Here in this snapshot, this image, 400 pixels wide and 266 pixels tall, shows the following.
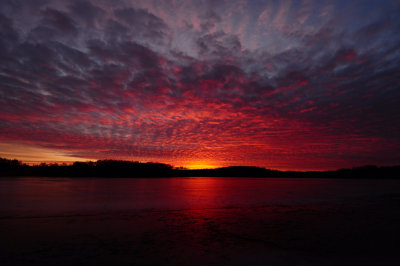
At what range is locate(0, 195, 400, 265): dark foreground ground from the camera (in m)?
4.35

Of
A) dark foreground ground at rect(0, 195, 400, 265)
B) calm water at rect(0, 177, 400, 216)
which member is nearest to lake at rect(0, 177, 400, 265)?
dark foreground ground at rect(0, 195, 400, 265)

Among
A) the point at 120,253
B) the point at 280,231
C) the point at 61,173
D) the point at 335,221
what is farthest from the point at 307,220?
the point at 61,173

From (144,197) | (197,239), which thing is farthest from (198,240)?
(144,197)

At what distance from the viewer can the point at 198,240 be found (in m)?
5.55

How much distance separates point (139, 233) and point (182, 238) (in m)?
1.13

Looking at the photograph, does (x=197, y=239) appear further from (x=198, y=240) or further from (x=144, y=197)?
(x=144, y=197)

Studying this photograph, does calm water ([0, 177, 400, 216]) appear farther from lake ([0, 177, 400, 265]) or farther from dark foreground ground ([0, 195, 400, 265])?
dark foreground ground ([0, 195, 400, 265])

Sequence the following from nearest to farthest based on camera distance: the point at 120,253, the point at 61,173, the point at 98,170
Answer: the point at 120,253
the point at 61,173
the point at 98,170

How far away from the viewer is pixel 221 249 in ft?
16.1

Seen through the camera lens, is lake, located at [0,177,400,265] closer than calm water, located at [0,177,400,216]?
Yes

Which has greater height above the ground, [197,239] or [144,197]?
[144,197]

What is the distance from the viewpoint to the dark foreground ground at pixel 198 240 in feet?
14.3

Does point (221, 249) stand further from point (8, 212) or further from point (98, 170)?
point (98, 170)

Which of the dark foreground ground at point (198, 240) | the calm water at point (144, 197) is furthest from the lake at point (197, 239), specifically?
the calm water at point (144, 197)
